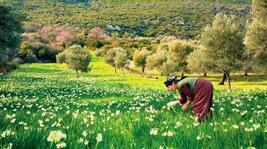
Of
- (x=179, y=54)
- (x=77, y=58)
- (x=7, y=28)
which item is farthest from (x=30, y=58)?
(x=7, y=28)

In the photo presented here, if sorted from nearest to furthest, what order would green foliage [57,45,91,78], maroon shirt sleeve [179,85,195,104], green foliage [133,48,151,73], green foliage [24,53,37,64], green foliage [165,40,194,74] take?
maroon shirt sleeve [179,85,195,104], green foliage [57,45,91,78], green foliage [165,40,194,74], green foliage [133,48,151,73], green foliage [24,53,37,64]

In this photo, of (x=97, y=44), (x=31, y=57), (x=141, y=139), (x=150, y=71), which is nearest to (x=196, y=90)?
(x=141, y=139)

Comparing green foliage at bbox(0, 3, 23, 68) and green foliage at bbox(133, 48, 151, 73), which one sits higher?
green foliage at bbox(0, 3, 23, 68)

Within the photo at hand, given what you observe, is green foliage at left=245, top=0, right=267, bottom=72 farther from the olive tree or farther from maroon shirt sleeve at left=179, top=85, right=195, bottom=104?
maroon shirt sleeve at left=179, top=85, right=195, bottom=104

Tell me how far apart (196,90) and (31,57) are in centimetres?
10834

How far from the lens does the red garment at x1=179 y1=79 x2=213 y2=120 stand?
10.3 metres

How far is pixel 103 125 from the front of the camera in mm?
8781

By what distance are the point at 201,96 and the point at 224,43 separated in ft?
139

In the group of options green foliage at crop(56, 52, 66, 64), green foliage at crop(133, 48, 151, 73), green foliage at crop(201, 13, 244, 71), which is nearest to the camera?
green foliage at crop(201, 13, 244, 71)

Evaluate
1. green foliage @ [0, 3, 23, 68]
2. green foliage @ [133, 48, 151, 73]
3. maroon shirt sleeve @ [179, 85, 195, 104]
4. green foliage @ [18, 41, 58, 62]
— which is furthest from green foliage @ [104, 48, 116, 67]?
maroon shirt sleeve @ [179, 85, 195, 104]

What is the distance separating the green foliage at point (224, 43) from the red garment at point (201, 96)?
36488mm

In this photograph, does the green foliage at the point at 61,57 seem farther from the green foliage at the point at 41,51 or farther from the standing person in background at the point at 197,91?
the standing person in background at the point at 197,91

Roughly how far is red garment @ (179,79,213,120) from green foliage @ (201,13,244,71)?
120ft

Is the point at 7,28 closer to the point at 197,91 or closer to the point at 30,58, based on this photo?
the point at 197,91
